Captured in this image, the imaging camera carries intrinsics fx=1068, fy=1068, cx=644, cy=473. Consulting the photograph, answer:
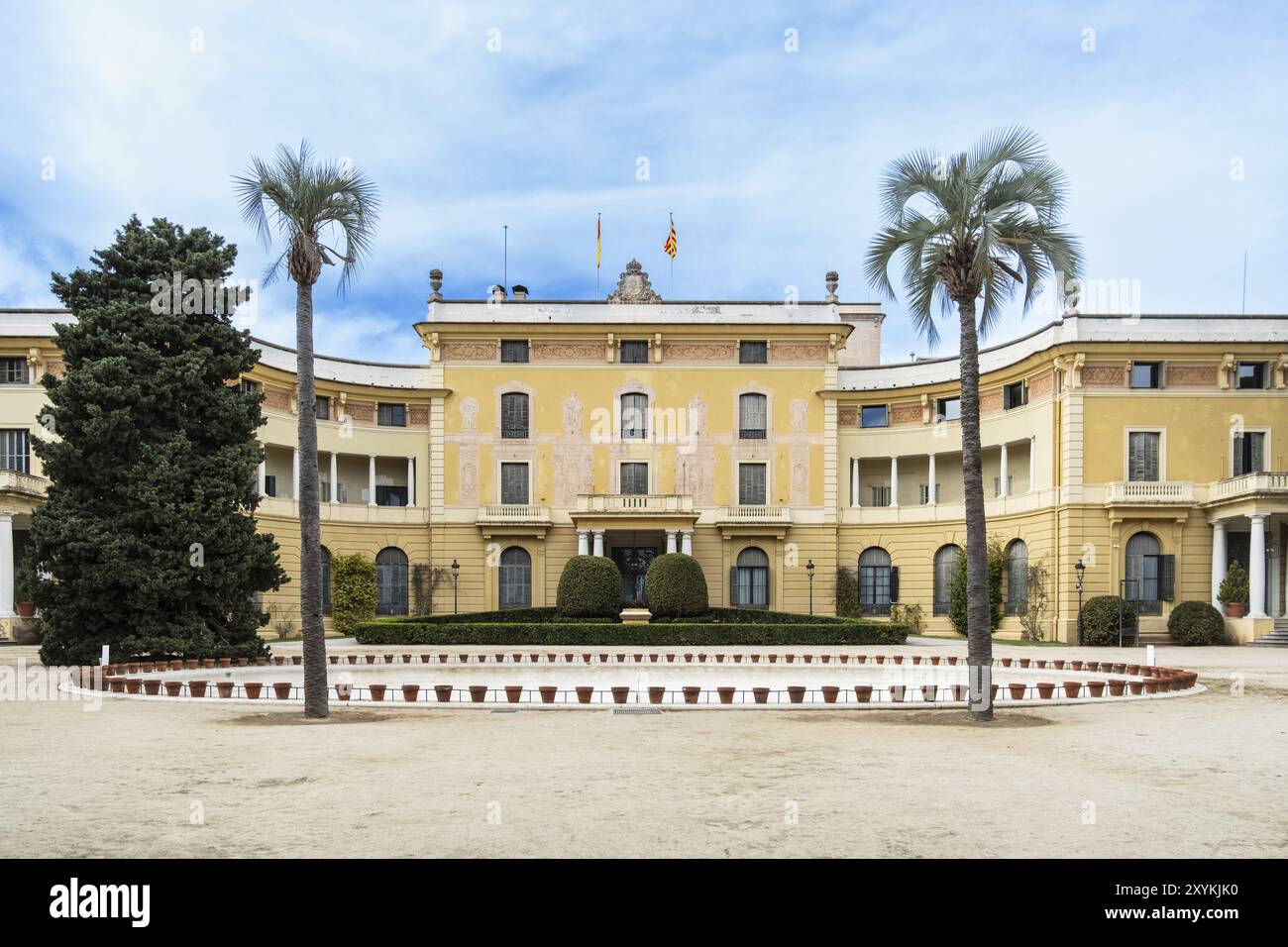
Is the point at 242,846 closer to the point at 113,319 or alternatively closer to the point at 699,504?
the point at 113,319

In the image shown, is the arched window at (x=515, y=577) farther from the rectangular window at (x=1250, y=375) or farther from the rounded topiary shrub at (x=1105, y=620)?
the rectangular window at (x=1250, y=375)

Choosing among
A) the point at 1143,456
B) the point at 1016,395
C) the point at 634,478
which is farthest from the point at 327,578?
the point at 1143,456

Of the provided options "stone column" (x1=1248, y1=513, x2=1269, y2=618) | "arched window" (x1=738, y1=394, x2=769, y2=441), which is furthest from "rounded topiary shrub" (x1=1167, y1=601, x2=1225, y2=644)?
"arched window" (x1=738, y1=394, x2=769, y2=441)

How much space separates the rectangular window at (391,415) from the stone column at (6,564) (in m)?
16.9

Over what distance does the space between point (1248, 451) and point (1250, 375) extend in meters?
2.78

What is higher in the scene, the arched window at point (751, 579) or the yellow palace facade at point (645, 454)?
the yellow palace facade at point (645, 454)

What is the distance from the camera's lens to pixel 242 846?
7.51m

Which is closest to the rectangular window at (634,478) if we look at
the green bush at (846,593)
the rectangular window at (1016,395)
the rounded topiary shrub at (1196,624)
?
the green bush at (846,593)

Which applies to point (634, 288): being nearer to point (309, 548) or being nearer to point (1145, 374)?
point (1145, 374)

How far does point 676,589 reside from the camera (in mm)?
37656

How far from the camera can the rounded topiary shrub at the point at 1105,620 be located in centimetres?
3688

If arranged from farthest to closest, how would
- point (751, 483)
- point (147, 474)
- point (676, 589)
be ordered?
point (751, 483) < point (676, 589) < point (147, 474)

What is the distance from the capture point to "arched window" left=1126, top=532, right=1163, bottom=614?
126 ft
